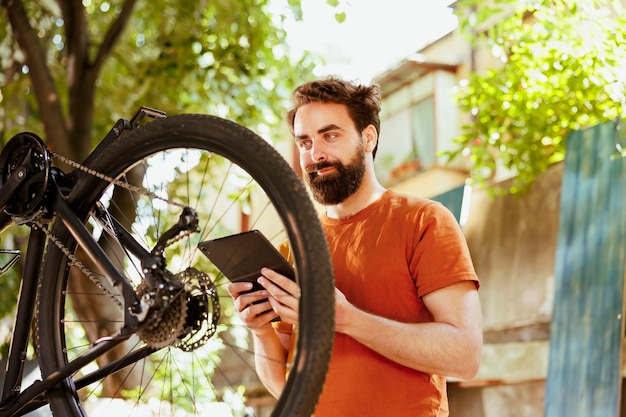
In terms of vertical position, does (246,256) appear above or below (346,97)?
below

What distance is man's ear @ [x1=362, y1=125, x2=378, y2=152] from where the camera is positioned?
2271 mm

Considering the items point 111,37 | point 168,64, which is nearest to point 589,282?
point 168,64

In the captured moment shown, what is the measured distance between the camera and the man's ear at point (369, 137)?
227 cm

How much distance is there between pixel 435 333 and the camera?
1.87 metres

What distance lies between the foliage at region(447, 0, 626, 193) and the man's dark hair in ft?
8.64

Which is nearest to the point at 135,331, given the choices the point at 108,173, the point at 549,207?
the point at 108,173

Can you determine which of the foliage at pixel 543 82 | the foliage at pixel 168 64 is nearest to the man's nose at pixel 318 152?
the foliage at pixel 543 82

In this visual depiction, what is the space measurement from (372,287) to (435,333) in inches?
8.3

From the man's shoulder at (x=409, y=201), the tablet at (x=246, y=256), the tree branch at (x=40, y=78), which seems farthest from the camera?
the tree branch at (x=40, y=78)

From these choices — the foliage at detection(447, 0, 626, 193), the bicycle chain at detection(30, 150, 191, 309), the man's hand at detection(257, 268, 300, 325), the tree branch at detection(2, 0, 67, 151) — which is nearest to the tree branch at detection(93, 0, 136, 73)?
the tree branch at detection(2, 0, 67, 151)

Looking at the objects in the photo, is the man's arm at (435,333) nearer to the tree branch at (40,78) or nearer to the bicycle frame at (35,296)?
the bicycle frame at (35,296)

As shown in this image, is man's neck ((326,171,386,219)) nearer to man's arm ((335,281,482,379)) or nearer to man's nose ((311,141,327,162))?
A: man's nose ((311,141,327,162))

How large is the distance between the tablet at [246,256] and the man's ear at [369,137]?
2.06ft

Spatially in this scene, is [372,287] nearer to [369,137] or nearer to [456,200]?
[369,137]
